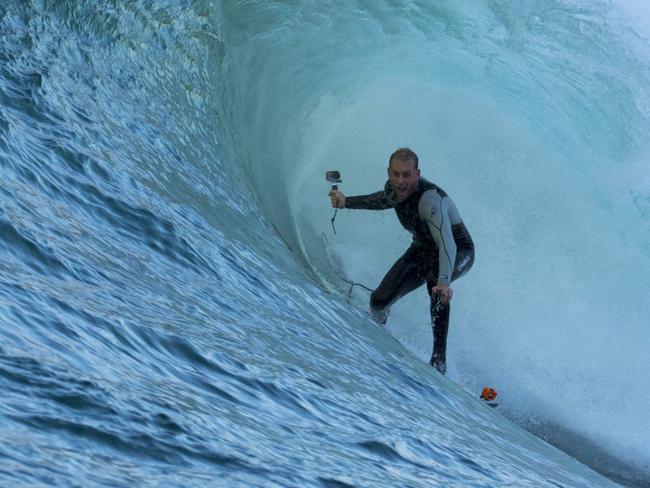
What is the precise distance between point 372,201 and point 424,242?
429mm

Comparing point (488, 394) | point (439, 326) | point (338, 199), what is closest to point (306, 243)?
point (338, 199)

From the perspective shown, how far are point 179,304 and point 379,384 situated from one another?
931 millimetres

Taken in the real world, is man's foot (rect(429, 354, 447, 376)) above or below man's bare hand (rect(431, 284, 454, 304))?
below

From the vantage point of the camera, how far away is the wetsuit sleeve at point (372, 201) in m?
5.89

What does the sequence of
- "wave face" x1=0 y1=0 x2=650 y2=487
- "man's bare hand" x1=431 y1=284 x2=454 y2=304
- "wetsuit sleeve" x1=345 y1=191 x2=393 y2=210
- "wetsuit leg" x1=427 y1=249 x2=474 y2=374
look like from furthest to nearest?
1. "wetsuit sleeve" x1=345 y1=191 x2=393 y2=210
2. "wetsuit leg" x1=427 y1=249 x2=474 y2=374
3. "man's bare hand" x1=431 y1=284 x2=454 y2=304
4. "wave face" x1=0 y1=0 x2=650 y2=487

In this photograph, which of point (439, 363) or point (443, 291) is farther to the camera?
point (439, 363)

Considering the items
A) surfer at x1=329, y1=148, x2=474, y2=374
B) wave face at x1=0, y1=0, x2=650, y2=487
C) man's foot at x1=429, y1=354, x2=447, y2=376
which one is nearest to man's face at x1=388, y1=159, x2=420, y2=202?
surfer at x1=329, y1=148, x2=474, y2=374

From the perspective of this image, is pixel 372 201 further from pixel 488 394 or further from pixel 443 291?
pixel 488 394

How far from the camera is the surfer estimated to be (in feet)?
18.3

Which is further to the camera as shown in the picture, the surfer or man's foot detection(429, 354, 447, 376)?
man's foot detection(429, 354, 447, 376)

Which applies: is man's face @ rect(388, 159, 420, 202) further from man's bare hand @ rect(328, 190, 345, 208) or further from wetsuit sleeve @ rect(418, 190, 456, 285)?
man's bare hand @ rect(328, 190, 345, 208)

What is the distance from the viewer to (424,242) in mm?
5836

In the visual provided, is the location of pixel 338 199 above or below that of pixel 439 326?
above

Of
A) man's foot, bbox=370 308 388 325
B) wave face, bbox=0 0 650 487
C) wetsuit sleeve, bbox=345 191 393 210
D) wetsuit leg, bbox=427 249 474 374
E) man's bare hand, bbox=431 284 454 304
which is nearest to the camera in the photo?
wave face, bbox=0 0 650 487
